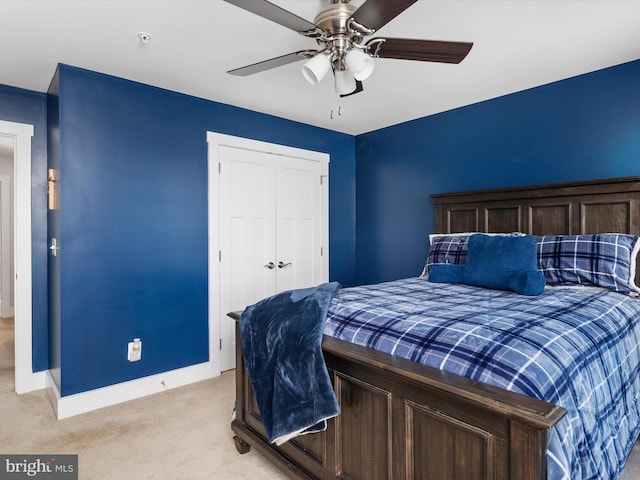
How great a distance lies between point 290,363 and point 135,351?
6.16 feet

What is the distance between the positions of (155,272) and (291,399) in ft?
6.34

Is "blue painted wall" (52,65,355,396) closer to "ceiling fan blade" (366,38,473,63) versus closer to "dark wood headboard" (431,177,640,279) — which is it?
"ceiling fan blade" (366,38,473,63)

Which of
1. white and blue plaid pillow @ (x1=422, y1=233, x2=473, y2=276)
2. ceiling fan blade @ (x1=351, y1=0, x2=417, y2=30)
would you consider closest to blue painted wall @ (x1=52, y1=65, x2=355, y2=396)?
white and blue plaid pillow @ (x1=422, y1=233, x2=473, y2=276)

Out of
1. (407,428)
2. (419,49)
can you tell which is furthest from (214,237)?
(407,428)

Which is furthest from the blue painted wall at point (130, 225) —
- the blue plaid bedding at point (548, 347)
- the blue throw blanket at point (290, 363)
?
the blue plaid bedding at point (548, 347)

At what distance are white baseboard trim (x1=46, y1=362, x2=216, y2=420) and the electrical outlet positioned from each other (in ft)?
0.56

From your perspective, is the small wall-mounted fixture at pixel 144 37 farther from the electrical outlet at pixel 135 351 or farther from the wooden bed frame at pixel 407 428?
the electrical outlet at pixel 135 351

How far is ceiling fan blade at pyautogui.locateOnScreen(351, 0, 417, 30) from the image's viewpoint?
143cm

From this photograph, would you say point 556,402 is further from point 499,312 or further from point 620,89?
point 620,89

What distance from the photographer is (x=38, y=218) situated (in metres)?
3.15

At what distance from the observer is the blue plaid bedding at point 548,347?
1168 millimetres

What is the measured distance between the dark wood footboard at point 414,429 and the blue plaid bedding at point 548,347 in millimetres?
88

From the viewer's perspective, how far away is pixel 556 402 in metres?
1.14

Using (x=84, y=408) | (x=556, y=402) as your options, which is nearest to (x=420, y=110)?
(x=556, y=402)
